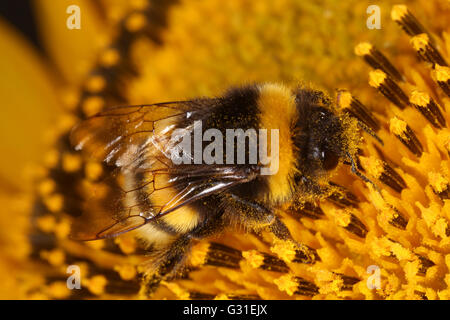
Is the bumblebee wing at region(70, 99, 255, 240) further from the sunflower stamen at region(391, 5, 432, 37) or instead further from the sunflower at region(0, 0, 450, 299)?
the sunflower stamen at region(391, 5, 432, 37)

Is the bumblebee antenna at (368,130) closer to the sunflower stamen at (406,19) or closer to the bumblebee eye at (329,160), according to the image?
the bumblebee eye at (329,160)

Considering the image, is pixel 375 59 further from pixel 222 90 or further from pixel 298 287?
pixel 298 287

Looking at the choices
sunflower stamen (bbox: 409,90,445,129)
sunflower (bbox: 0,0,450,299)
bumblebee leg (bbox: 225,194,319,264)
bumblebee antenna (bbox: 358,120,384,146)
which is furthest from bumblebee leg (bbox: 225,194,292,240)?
sunflower stamen (bbox: 409,90,445,129)

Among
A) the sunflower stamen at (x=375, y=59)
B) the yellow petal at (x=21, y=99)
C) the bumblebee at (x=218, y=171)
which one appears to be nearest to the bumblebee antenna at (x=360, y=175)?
the bumblebee at (x=218, y=171)

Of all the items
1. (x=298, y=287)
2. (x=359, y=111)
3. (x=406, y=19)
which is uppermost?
(x=406, y=19)

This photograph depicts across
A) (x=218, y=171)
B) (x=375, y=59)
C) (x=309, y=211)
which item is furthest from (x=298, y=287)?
(x=375, y=59)
